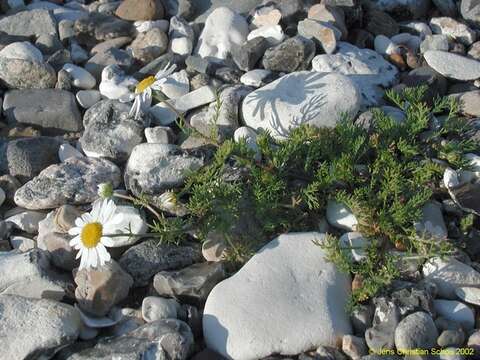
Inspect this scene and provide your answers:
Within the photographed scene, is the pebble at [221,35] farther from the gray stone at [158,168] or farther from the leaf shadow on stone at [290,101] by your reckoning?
the gray stone at [158,168]

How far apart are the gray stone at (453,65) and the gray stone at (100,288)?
8.13ft

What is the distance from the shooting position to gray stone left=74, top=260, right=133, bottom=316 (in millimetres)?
3551

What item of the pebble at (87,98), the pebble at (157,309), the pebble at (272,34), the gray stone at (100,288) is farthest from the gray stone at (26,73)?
the pebble at (157,309)

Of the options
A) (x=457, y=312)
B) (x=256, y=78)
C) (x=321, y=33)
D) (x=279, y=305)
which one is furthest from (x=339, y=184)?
(x=321, y=33)

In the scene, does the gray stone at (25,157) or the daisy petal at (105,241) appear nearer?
the daisy petal at (105,241)

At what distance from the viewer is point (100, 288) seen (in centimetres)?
355

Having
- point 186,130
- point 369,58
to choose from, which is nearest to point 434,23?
point 369,58

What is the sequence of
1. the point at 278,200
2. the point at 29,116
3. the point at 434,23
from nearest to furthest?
1. the point at 278,200
2. the point at 29,116
3. the point at 434,23

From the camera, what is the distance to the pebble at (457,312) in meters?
3.41

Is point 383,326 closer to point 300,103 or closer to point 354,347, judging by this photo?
point 354,347

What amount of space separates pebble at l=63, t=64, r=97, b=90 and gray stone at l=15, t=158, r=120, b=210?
891 mm

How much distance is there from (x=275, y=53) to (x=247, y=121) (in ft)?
2.21

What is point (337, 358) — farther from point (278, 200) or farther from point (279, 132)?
point (279, 132)

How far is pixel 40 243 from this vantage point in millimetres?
3953
